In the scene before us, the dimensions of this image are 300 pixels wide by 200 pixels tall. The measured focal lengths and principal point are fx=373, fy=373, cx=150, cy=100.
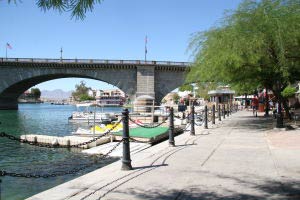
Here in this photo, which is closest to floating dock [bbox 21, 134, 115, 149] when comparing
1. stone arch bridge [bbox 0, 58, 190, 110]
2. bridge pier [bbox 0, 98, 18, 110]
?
stone arch bridge [bbox 0, 58, 190, 110]

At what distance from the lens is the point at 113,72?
71.2 m

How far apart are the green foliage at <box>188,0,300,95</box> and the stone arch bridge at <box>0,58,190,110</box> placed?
49.9 m

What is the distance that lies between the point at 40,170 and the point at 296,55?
1211 centimetres

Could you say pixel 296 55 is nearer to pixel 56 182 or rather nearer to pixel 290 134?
pixel 290 134

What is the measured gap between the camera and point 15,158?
16.8 m

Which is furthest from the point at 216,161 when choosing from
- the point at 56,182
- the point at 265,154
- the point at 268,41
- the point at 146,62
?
the point at 146,62

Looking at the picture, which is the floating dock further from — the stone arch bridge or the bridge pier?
the bridge pier

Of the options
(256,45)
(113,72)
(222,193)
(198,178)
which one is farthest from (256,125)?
(113,72)

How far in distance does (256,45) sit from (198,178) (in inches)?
425

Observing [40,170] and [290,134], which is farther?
[290,134]

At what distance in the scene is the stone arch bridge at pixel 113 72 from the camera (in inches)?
2736

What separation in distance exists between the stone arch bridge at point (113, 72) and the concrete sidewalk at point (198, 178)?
193 feet

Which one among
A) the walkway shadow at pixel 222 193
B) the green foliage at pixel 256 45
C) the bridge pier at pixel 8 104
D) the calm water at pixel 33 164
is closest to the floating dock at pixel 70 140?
the calm water at pixel 33 164

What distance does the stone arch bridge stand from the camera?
69500 millimetres
